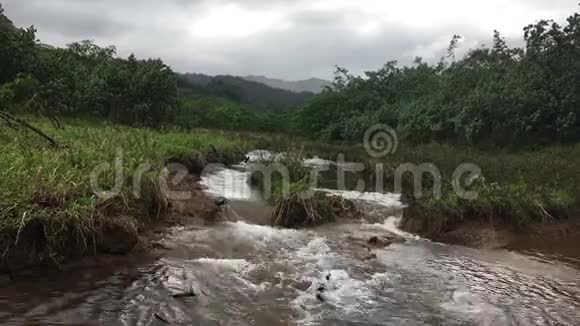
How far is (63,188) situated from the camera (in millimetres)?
6395

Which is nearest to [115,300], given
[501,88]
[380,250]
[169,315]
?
[169,315]

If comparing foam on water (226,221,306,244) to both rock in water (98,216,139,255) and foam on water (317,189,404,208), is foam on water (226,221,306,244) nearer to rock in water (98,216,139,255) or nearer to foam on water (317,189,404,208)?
rock in water (98,216,139,255)

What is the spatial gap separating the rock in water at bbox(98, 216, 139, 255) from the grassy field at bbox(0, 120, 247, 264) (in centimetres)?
18

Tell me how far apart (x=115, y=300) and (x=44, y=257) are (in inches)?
44.2

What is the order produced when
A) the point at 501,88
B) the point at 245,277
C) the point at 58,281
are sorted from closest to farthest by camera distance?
the point at 58,281, the point at 245,277, the point at 501,88

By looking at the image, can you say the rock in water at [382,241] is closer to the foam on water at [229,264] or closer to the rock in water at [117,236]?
the foam on water at [229,264]

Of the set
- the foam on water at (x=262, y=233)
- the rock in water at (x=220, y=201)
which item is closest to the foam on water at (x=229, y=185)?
the rock in water at (x=220, y=201)

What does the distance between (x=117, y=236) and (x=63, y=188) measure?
2.96 ft

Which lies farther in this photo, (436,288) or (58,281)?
(436,288)

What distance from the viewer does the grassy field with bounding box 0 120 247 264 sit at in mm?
5824

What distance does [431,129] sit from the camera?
28391mm

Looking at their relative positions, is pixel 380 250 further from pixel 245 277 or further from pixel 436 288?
pixel 245 277

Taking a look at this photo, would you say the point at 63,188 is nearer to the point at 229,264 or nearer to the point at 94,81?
the point at 229,264

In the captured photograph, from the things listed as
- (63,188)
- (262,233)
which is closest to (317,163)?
(262,233)
